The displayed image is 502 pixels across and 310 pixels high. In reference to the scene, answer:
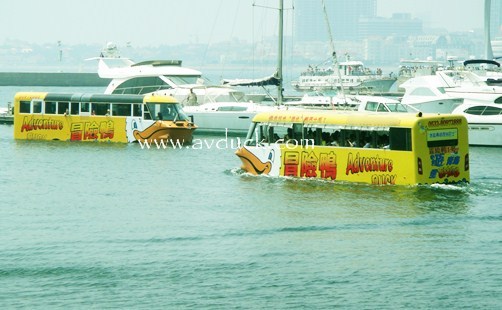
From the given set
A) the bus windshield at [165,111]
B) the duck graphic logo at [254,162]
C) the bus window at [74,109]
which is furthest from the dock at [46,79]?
the duck graphic logo at [254,162]

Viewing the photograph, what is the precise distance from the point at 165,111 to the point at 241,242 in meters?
24.4

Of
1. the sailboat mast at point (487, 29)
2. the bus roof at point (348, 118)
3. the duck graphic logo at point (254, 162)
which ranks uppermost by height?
the sailboat mast at point (487, 29)

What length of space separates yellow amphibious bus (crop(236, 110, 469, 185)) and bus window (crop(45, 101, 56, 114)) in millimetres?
16277

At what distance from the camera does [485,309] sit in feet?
79.4

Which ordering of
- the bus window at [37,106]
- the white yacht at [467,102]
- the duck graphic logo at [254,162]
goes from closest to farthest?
the duck graphic logo at [254,162] < the white yacht at [467,102] < the bus window at [37,106]

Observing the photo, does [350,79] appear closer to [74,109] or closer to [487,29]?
[487,29]

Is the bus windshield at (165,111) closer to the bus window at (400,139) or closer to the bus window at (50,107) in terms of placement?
the bus window at (50,107)

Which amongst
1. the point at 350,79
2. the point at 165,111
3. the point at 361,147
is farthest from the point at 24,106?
the point at 350,79

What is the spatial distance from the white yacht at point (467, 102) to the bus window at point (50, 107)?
17.5 m

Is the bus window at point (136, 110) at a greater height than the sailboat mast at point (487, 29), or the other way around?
the sailboat mast at point (487, 29)

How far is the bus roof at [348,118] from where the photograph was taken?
36.3m

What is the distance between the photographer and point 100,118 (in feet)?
181

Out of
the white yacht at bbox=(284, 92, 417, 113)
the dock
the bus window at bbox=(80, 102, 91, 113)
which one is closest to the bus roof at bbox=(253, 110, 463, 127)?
the white yacht at bbox=(284, 92, 417, 113)

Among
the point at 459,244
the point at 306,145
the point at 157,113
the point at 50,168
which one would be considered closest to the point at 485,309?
the point at 459,244
